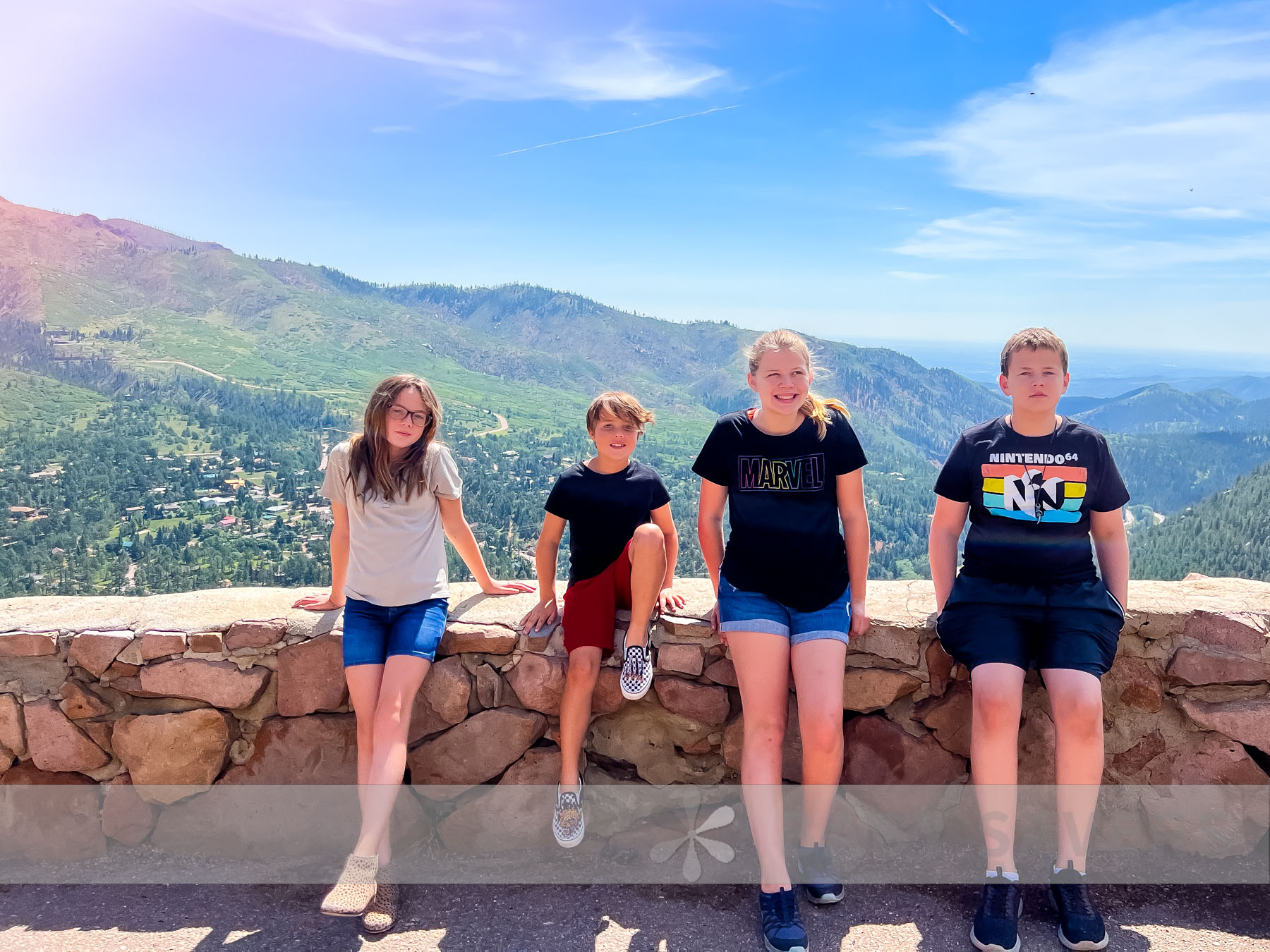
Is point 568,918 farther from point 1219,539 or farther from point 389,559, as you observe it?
point 1219,539

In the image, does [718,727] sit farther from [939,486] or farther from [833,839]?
[939,486]

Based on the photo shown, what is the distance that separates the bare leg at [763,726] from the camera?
257 cm

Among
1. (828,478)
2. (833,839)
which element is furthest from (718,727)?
(828,478)

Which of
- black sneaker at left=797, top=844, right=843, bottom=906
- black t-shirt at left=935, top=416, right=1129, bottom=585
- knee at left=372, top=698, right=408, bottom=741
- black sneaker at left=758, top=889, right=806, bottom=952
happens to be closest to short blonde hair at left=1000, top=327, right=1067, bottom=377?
black t-shirt at left=935, top=416, right=1129, bottom=585

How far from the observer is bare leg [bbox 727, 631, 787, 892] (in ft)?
8.44

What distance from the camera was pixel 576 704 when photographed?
9.48ft

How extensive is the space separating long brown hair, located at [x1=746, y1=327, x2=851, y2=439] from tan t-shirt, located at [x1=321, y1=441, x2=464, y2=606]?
1.27 m

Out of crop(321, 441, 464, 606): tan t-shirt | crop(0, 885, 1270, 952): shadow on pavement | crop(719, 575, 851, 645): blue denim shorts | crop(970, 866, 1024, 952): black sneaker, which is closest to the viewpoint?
crop(970, 866, 1024, 952): black sneaker

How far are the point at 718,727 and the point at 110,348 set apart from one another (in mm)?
167439

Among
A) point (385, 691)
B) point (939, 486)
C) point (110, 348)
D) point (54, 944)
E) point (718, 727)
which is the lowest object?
point (54, 944)

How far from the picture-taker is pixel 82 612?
10.4ft

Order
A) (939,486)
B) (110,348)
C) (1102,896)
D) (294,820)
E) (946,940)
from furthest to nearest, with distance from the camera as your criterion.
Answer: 1. (110,348)
2. (294,820)
3. (939,486)
4. (1102,896)
5. (946,940)

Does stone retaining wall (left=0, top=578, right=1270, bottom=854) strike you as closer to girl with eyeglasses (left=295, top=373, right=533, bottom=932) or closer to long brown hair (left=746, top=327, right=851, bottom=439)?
girl with eyeglasses (left=295, top=373, right=533, bottom=932)

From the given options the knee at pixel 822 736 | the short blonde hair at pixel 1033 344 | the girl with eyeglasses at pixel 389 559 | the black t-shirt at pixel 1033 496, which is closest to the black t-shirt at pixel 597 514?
the girl with eyeglasses at pixel 389 559
